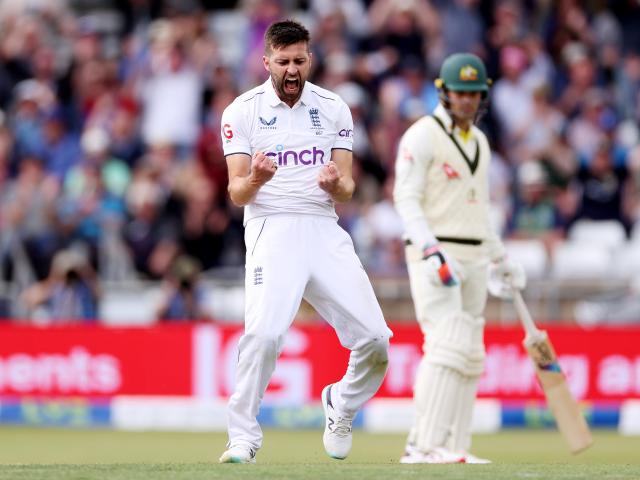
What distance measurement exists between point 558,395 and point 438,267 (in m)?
1.36

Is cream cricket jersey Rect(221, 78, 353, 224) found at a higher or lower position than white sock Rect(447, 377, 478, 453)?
higher

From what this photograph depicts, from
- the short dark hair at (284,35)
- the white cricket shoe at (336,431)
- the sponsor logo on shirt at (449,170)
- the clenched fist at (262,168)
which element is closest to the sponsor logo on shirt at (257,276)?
the clenched fist at (262,168)

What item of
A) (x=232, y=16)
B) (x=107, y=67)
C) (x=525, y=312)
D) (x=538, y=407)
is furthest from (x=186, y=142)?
(x=525, y=312)

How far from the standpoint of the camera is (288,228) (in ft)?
27.1

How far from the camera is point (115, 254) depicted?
15.4m

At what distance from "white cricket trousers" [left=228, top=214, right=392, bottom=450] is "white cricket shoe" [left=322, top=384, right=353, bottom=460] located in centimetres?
42

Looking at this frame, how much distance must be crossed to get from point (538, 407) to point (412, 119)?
322cm

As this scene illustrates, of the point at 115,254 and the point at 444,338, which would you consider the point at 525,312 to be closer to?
the point at 444,338

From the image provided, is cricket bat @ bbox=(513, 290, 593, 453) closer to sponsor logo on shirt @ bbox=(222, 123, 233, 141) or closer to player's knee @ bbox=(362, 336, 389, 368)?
player's knee @ bbox=(362, 336, 389, 368)

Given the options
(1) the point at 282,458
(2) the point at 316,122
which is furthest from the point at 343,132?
(1) the point at 282,458

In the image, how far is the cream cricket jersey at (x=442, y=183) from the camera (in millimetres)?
9445

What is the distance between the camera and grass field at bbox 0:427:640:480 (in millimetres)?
7570

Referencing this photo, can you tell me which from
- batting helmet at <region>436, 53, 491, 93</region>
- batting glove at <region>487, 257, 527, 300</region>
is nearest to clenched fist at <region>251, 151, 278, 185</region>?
batting helmet at <region>436, 53, 491, 93</region>

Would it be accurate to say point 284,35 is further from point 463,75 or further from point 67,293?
point 67,293
